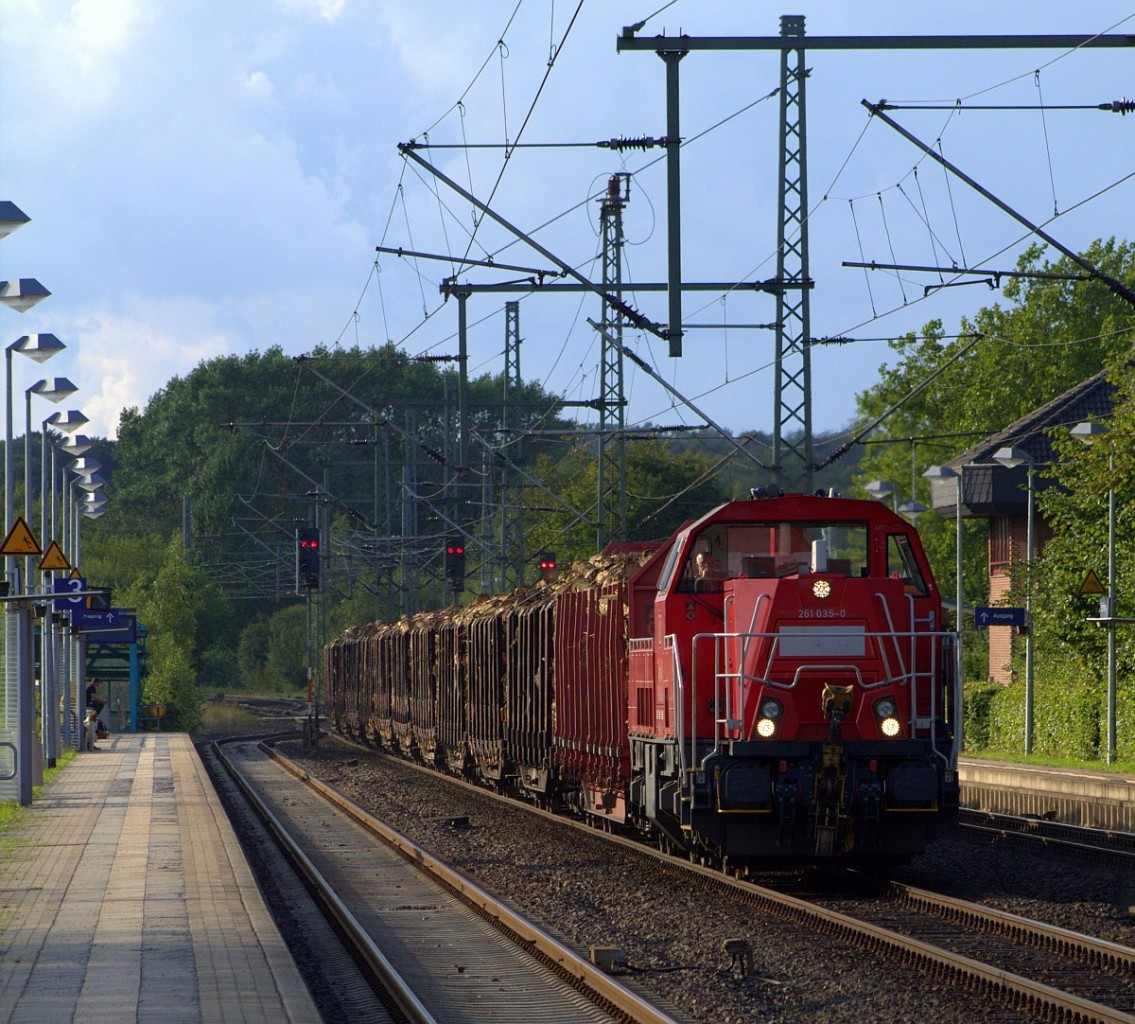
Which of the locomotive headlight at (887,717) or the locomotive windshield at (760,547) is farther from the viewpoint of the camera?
the locomotive windshield at (760,547)

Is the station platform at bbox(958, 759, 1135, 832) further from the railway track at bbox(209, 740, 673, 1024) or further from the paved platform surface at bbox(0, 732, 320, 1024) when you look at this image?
the paved platform surface at bbox(0, 732, 320, 1024)

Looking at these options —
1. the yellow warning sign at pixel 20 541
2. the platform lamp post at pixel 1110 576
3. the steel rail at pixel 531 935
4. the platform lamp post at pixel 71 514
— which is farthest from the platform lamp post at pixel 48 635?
the platform lamp post at pixel 1110 576

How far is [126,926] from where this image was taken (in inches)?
458

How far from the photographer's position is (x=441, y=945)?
12.2 meters

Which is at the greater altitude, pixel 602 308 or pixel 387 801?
pixel 602 308

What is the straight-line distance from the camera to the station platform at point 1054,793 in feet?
68.9

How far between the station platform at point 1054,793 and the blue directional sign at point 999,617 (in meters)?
2.47

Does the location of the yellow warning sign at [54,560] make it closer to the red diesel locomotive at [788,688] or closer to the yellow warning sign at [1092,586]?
the red diesel locomotive at [788,688]

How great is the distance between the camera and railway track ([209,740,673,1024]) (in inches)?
384

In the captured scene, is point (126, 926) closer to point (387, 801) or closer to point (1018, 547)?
point (387, 801)

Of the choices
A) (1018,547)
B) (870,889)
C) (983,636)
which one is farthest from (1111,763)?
(983,636)

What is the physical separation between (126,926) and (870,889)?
20.9ft

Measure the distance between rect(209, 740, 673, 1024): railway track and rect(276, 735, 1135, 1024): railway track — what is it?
2119 mm

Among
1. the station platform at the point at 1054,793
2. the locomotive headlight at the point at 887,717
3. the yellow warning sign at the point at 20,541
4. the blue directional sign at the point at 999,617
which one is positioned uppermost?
the yellow warning sign at the point at 20,541
